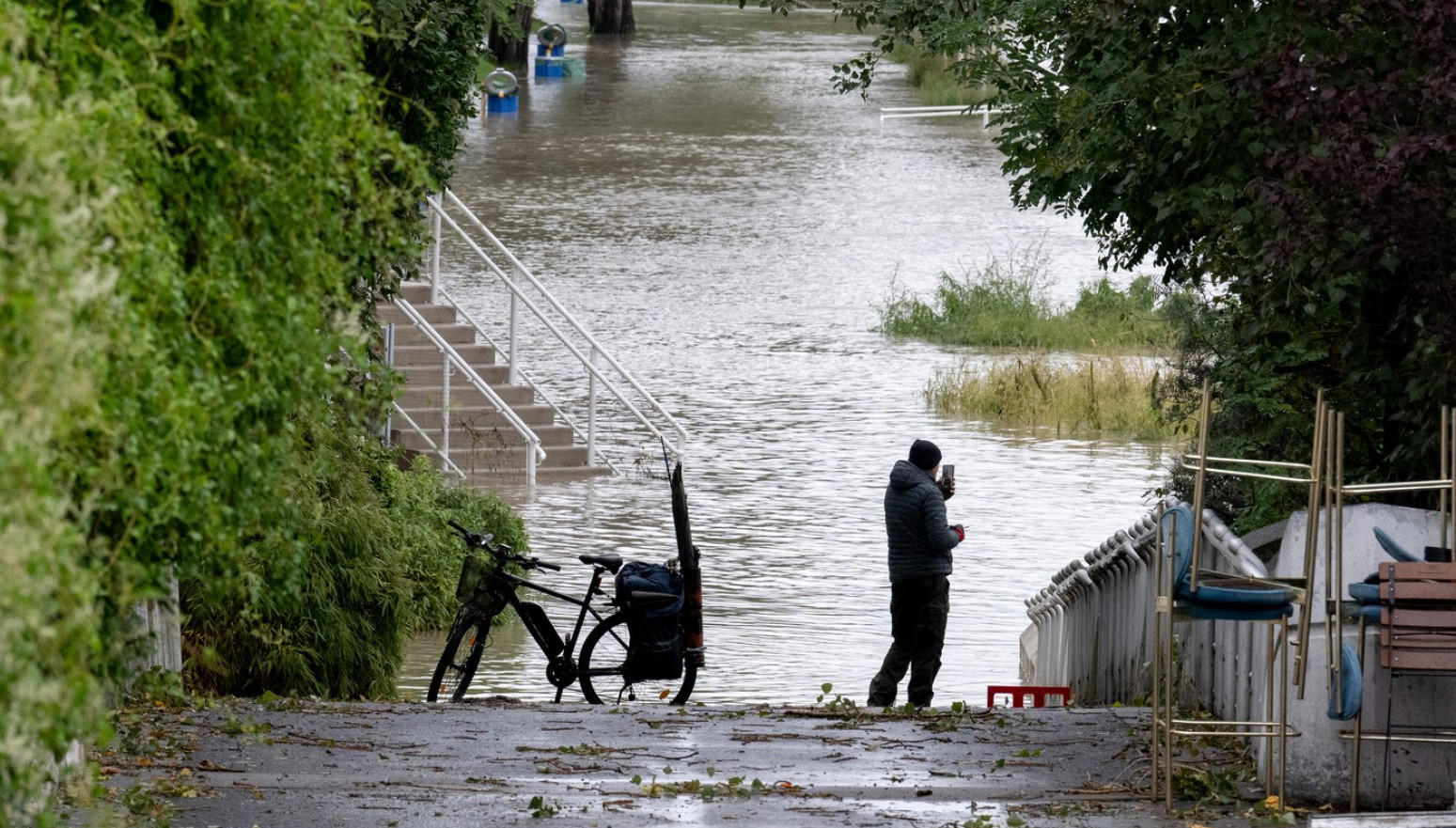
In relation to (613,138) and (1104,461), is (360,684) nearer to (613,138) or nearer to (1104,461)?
(1104,461)

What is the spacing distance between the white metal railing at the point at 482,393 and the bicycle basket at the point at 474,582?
7.63m

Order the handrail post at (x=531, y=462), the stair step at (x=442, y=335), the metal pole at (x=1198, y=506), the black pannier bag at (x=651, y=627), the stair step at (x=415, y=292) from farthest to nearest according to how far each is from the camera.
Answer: the stair step at (x=415, y=292) < the stair step at (x=442, y=335) < the handrail post at (x=531, y=462) < the black pannier bag at (x=651, y=627) < the metal pole at (x=1198, y=506)

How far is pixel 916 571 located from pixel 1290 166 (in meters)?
3.14

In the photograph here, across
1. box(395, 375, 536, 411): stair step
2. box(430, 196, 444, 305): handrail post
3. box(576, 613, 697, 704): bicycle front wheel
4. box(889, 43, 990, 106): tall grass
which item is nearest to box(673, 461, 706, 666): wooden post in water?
box(576, 613, 697, 704): bicycle front wheel

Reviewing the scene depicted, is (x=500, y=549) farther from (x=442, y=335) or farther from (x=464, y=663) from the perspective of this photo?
(x=442, y=335)

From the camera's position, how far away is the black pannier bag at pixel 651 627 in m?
10.8

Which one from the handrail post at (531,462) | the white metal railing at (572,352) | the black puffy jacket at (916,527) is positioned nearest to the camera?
the black puffy jacket at (916,527)

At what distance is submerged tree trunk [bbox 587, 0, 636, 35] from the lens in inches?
2815

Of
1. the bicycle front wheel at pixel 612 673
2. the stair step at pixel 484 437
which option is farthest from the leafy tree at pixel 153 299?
the stair step at pixel 484 437

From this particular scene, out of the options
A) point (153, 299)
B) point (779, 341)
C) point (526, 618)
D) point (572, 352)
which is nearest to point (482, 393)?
point (572, 352)

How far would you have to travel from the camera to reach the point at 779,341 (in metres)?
28.7

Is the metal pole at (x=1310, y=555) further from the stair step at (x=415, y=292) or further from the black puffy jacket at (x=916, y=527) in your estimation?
the stair step at (x=415, y=292)

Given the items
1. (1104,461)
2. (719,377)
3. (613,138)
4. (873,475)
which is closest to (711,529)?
(873,475)

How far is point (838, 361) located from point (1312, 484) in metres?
20.2
